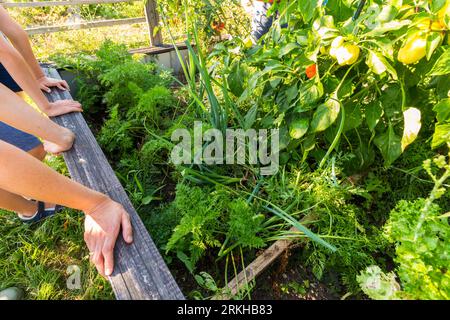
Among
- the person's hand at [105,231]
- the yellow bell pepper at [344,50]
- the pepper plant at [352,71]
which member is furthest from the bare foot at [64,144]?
the yellow bell pepper at [344,50]

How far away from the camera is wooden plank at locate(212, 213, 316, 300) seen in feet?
3.37

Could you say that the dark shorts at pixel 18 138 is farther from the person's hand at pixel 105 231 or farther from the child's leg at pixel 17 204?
the person's hand at pixel 105 231

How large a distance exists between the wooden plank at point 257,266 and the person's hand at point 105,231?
0.37 m

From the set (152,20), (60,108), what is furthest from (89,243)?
(152,20)

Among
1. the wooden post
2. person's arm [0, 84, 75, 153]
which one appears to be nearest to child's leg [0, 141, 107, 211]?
person's arm [0, 84, 75, 153]

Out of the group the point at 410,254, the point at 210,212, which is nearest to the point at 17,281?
the point at 210,212

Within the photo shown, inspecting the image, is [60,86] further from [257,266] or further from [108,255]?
[257,266]

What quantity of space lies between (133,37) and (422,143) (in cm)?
318

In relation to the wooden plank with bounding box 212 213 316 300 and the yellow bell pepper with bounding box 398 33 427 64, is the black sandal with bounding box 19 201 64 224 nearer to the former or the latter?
the wooden plank with bounding box 212 213 316 300

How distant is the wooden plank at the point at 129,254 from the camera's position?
91 cm

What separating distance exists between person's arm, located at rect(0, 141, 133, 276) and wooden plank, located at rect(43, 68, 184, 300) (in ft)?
0.12

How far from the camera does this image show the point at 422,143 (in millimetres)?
1320

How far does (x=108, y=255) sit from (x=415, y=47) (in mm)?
1081
